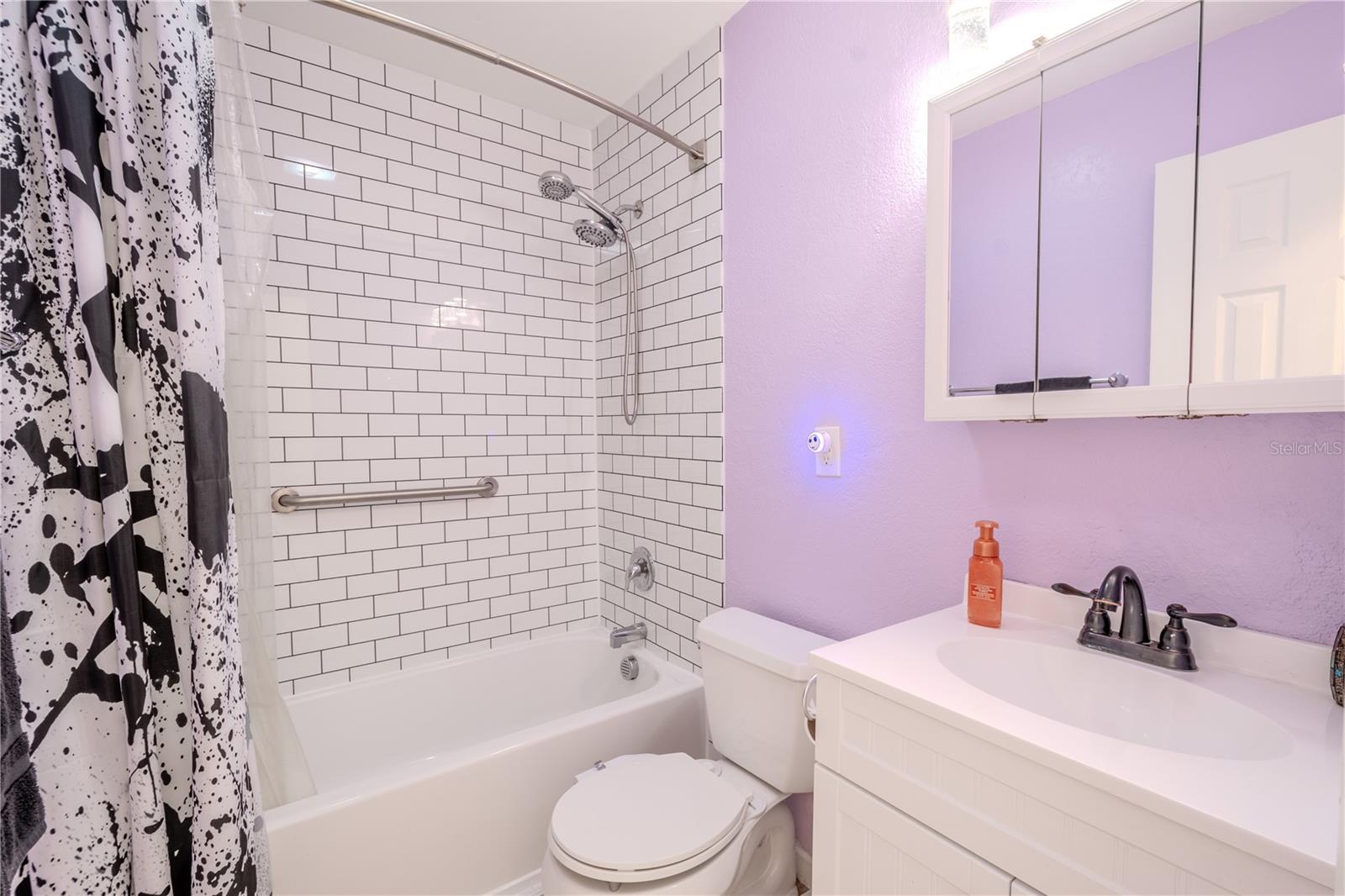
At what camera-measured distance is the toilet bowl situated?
1126 mm

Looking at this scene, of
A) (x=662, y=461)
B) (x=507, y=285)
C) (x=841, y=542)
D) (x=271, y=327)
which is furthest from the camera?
(x=507, y=285)

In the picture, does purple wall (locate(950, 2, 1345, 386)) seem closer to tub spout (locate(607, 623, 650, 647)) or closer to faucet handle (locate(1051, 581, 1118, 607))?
faucet handle (locate(1051, 581, 1118, 607))

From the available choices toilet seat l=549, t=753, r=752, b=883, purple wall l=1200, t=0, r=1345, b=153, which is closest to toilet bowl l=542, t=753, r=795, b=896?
toilet seat l=549, t=753, r=752, b=883

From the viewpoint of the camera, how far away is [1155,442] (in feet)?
3.13

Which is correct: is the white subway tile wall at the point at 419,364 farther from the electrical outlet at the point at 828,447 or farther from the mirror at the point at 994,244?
the mirror at the point at 994,244

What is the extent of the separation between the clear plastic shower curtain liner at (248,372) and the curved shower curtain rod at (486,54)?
29 cm

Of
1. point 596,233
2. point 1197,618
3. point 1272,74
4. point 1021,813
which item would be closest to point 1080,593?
point 1197,618

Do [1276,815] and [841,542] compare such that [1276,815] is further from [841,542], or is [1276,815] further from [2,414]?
[2,414]

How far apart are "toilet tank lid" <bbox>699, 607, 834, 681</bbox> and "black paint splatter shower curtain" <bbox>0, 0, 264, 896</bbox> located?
102 cm

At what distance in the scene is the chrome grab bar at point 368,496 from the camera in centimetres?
183

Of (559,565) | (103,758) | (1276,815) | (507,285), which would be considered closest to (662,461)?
(559,565)

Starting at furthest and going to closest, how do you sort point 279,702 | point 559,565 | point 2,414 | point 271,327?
point 559,565 → point 271,327 → point 279,702 → point 2,414

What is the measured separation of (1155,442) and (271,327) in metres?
2.33

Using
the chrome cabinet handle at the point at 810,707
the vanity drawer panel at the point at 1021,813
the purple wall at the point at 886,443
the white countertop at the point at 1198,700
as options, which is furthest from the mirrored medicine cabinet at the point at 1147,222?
the chrome cabinet handle at the point at 810,707
